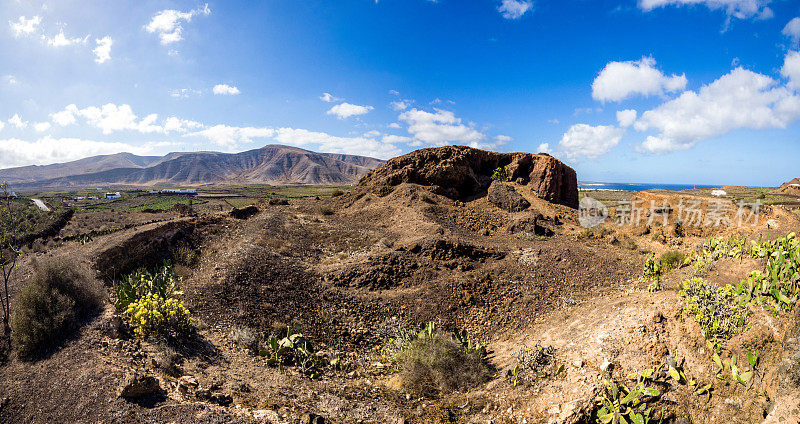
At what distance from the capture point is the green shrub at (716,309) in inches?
178

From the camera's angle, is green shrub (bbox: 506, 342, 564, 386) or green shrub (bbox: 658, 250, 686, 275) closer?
green shrub (bbox: 506, 342, 564, 386)

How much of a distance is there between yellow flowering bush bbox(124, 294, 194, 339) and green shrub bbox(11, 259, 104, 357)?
81 centimetres

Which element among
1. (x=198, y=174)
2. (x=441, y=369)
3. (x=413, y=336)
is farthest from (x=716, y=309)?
(x=198, y=174)

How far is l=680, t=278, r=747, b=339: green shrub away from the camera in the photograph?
4.52 m

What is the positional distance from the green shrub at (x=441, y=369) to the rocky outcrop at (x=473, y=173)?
16.0 meters

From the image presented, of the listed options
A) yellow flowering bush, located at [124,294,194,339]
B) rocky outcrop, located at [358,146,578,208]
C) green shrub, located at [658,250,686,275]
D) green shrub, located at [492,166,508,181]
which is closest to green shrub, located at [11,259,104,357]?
yellow flowering bush, located at [124,294,194,339]

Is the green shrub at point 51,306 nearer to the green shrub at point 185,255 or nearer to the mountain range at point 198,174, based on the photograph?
the green shrub at point 185,255

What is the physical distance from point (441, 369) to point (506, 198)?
1664 cm

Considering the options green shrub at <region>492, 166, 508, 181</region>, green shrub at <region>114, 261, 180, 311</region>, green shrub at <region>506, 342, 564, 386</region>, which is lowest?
green shrub at <region>506, 342, 564, 386</region>

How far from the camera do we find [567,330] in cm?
662

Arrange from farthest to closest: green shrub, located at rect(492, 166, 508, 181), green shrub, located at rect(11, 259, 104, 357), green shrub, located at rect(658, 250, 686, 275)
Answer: green shrub, located at rect(492, 166, 508, 181)
green shrub, located at rect(658, 250, 686, 275)
green shrub, located at rect(11, 259, 104, 357)

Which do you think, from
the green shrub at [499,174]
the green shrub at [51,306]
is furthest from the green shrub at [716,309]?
the green shrub at [499,174]

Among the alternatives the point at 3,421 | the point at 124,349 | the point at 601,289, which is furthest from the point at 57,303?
the point at 601,289

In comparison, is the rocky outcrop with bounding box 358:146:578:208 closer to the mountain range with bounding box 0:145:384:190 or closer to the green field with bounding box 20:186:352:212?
the green field with bounding box 20:186:352:212
